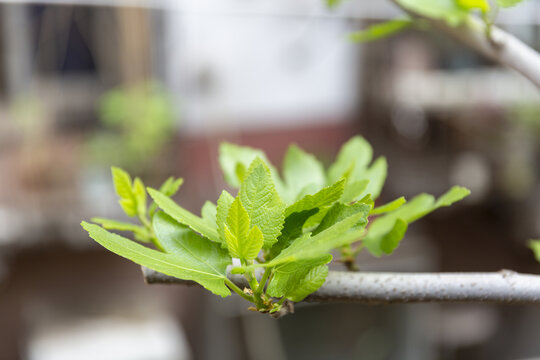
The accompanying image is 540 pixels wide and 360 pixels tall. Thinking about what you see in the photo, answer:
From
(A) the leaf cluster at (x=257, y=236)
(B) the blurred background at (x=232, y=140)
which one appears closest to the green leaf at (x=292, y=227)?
(A) the leaf cluster at (x=257, y=236)

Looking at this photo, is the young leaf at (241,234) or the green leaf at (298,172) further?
the green leaf at (298,172)

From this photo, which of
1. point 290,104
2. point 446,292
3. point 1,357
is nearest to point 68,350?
point 1,357

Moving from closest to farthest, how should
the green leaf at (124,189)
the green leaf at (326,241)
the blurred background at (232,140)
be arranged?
1. the green leaf at (326,241)
2. the green leaf at (124,189)
3. the blurred background at (232,140)

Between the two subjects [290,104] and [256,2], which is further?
[290,104]

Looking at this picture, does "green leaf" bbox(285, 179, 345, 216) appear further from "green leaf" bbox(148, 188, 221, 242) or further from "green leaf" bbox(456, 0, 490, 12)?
"green leaf" bbox(456, 0, 490, 12)

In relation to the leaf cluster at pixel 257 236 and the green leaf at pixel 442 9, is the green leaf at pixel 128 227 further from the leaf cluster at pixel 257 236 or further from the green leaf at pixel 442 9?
the green leaf at pixel 442 9

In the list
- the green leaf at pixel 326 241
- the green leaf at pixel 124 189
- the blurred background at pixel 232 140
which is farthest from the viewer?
the blurred background at pixel 232 140

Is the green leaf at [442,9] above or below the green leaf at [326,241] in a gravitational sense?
above

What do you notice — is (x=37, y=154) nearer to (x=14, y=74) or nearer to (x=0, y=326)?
(x=14, y=74)
